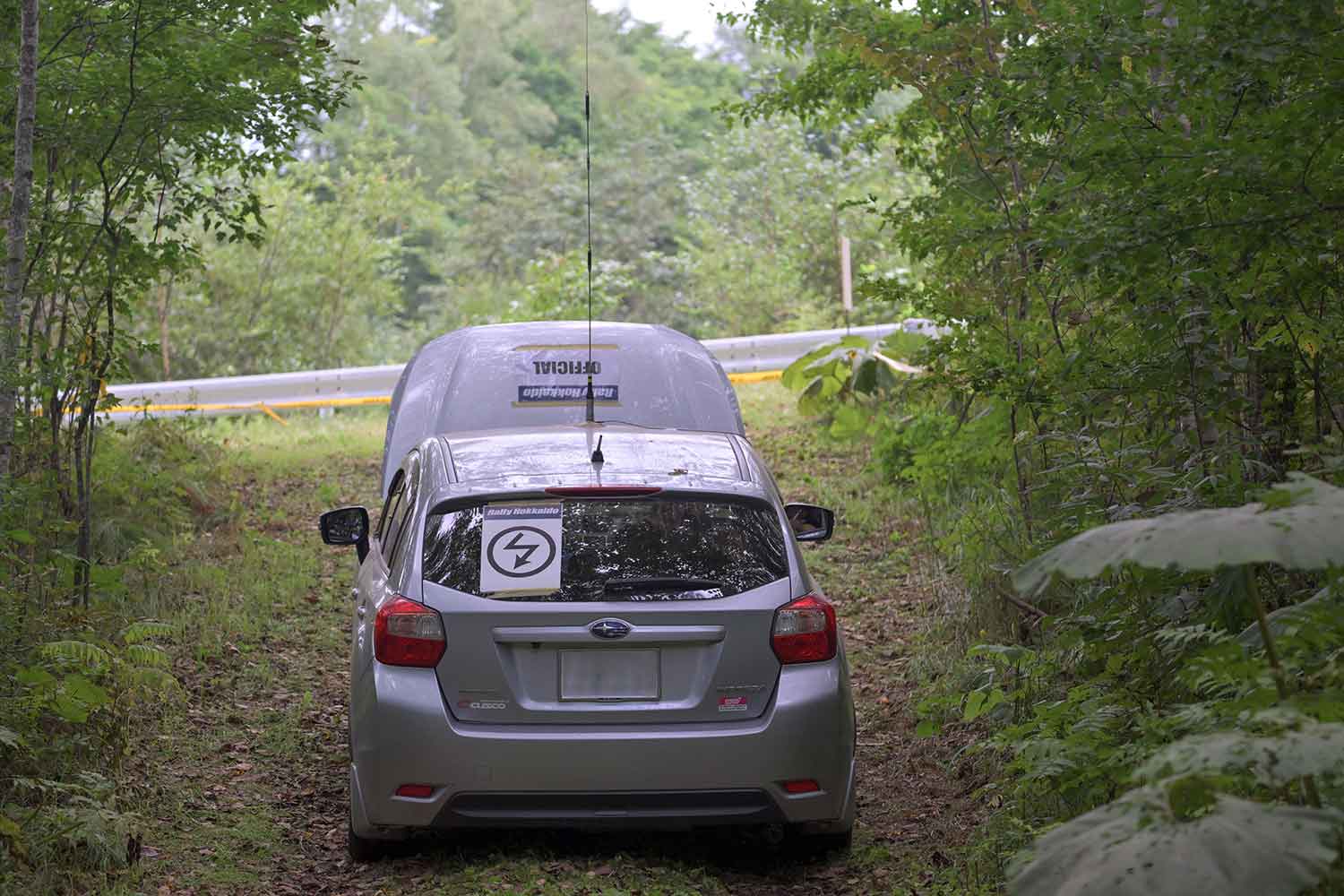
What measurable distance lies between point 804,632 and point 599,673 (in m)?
0.75

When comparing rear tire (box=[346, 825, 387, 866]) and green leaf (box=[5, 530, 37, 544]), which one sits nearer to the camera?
rear tire (box=[346, 825, 387, 866])

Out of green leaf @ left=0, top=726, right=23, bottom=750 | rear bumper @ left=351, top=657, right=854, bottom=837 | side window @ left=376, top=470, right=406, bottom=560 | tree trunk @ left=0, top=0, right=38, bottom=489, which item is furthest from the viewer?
tree trunk @ left=0, top=0, right=38, bottom=489

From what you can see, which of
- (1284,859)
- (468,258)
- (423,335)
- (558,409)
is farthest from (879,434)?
(468,258)

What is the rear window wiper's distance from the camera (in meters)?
5.25

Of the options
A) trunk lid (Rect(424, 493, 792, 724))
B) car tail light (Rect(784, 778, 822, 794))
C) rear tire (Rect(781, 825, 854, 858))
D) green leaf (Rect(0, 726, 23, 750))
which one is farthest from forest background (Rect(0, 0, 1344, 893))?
trunk lid (Rect(424, 493, 792, 724))

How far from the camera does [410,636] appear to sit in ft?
17.1

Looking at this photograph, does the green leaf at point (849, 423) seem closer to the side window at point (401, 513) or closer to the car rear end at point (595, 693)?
the side window at point (401, 513)

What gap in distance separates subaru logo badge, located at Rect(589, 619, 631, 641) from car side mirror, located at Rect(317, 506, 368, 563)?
220 cm

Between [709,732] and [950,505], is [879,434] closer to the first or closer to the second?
[950,505]

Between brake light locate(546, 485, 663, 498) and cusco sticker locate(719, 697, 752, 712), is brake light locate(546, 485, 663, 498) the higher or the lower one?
the higher one

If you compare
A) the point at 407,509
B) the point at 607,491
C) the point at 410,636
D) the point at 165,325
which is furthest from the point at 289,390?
the point at 410,636

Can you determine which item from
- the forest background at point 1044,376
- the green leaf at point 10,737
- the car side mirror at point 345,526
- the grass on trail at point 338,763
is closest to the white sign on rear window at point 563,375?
the grass on trail at point 338,763

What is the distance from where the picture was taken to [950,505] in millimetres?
11016

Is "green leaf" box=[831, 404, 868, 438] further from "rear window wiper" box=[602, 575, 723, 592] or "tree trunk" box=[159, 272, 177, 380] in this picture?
"tree trunk" box=[159, 272, 177, 380]
